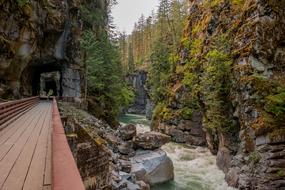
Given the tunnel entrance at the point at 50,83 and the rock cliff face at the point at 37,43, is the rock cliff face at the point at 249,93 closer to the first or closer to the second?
the rock cliff face at the point at 37,43

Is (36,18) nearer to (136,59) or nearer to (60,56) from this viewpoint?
(60,56)

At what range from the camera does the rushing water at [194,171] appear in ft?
55.0

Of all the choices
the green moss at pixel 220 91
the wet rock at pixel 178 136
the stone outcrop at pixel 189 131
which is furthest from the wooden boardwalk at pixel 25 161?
the wet rock at pixel 178 136

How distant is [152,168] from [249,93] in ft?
25.1

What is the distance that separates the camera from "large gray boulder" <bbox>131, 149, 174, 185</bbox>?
16.5 meters

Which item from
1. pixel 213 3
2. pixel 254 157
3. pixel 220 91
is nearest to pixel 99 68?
pixel 213 3

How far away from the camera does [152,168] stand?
1727 cm

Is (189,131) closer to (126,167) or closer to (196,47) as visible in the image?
(196,47)

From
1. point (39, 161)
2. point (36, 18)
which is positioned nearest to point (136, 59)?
point (36, 18)

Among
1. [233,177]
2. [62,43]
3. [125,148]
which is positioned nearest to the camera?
[233,177]

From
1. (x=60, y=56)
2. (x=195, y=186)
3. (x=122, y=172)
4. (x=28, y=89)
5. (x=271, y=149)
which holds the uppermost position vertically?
(x=60, y=56)

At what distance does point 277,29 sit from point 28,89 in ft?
82.9

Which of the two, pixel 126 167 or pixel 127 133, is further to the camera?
pixel 127 133

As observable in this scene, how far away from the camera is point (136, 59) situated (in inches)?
3391
